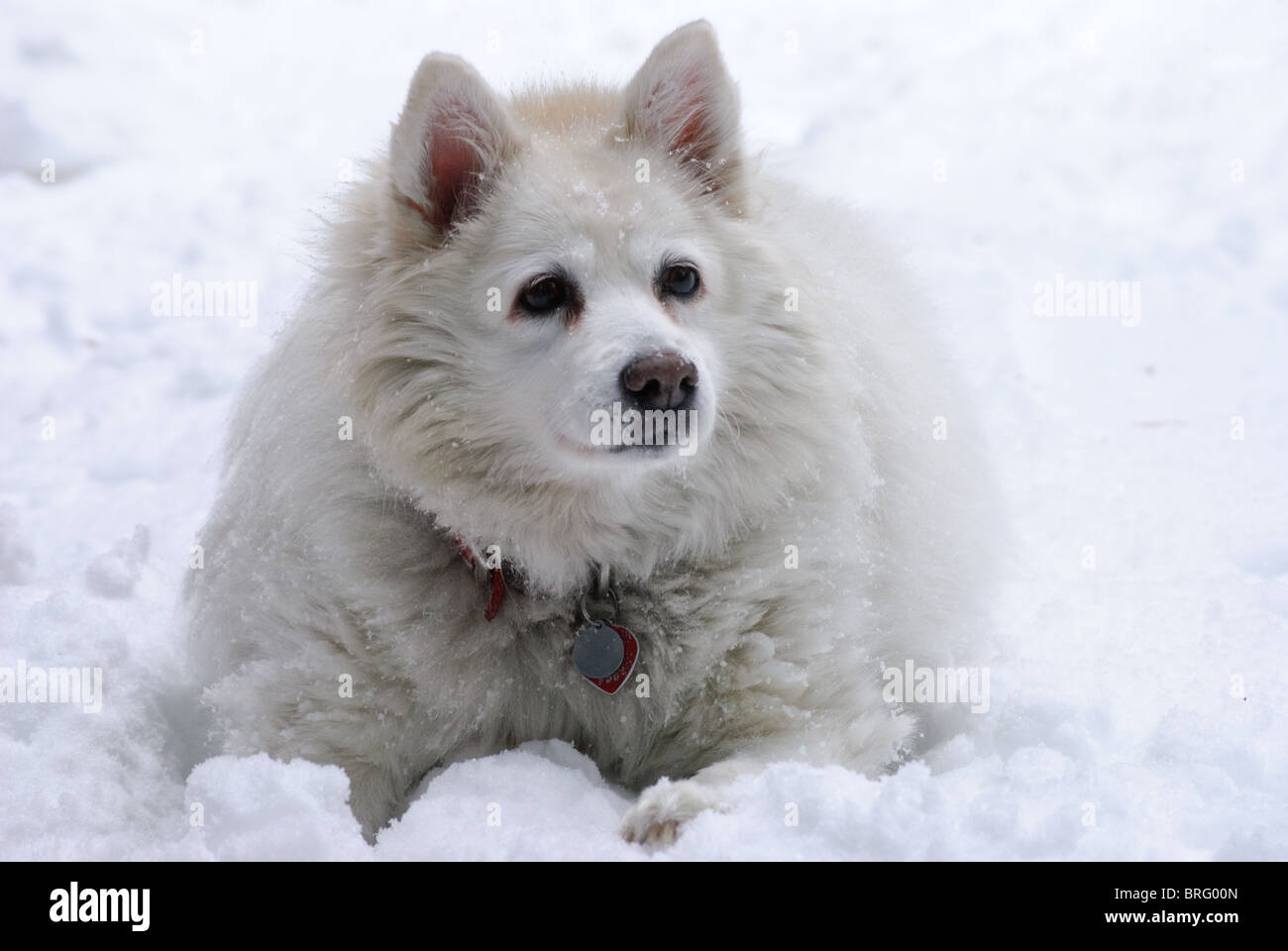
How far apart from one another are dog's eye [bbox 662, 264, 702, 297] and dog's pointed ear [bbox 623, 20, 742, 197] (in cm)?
36

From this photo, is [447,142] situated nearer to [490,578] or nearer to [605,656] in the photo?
[490,578]

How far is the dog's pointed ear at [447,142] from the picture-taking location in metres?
3.46

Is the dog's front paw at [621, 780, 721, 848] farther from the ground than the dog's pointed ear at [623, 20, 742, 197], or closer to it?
closer to it

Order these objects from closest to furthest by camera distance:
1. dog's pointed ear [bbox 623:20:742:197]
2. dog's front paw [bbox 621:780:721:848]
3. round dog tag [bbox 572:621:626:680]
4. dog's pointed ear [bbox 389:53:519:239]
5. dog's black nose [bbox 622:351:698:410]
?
dog's front paw [bbox 621:780:721:848]
dog's black nose [bbox 622:351:698:410]
dog's pointed ear [bbox 389:53:519:239]
round dog tag [bbox 572:621:626:680]
dog's pointed ear [bbox 623:20:742:197]

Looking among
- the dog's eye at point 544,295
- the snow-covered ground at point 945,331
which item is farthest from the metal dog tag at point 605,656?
the dog's eye at point 544,295

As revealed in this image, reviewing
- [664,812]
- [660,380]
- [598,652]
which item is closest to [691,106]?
[660,380]

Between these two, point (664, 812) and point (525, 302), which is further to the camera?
point (525, 302)

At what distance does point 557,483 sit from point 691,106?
3.80ft

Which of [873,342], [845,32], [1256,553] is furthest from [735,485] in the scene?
[845,32]

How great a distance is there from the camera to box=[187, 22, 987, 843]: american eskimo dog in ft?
11.6

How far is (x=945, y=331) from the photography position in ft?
18.3

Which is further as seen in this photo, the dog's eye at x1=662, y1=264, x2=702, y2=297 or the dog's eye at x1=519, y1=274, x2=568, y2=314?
the dog's eye at x1=662, y1=264, x2=702, y2=297

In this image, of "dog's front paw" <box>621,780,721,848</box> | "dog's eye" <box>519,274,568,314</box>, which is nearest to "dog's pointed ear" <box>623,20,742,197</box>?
"dog's eye" <box>519,274,568,314</box>

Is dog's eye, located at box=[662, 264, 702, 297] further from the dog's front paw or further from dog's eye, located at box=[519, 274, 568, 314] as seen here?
the dog's front paw
